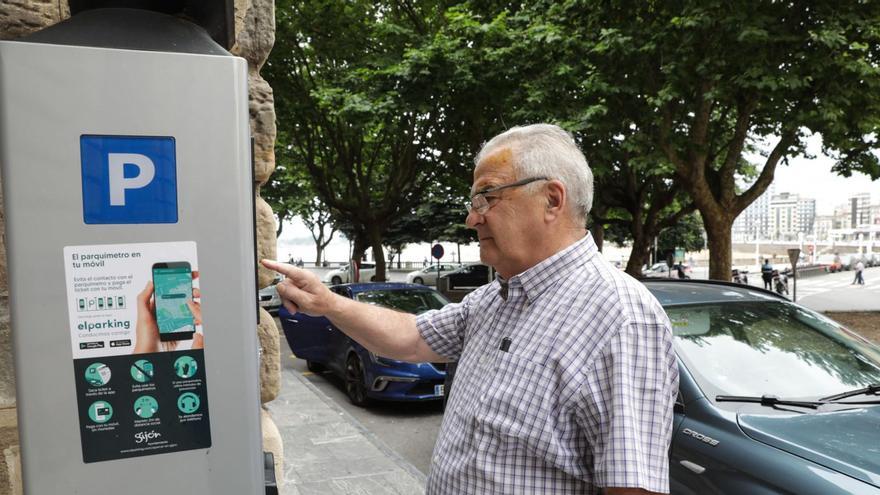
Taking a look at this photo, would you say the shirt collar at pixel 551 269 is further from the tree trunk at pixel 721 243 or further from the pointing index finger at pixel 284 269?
the tree trunk at pixel 721 243

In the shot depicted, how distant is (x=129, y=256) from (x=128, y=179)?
0.15 metres

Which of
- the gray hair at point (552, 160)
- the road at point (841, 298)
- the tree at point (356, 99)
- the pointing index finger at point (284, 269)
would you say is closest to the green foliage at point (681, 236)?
the road at point (841, 298)

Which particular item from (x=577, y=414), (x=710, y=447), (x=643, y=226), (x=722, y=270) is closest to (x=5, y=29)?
(x=577, y=414)

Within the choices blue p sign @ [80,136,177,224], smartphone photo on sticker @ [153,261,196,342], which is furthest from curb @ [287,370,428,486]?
blue p sign @ [80,136,177,224]

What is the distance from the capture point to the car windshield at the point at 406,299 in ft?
26.2

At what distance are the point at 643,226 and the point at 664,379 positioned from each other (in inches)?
706

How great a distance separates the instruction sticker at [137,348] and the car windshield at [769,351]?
250cm

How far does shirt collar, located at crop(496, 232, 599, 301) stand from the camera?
63.6 inches

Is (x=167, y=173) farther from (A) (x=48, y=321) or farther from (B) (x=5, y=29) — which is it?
(B) (x=5, y=29)

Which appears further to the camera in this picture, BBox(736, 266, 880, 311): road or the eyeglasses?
BBox(736, 266, 880, 311): road

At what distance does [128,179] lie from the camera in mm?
1262

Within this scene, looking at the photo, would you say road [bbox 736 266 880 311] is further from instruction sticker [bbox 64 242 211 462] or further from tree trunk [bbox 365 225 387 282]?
instruction sticker [bbox 64 242 211 462]

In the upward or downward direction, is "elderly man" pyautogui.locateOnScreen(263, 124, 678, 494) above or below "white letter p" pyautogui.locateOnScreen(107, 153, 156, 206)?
below

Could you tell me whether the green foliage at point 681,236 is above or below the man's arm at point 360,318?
below
